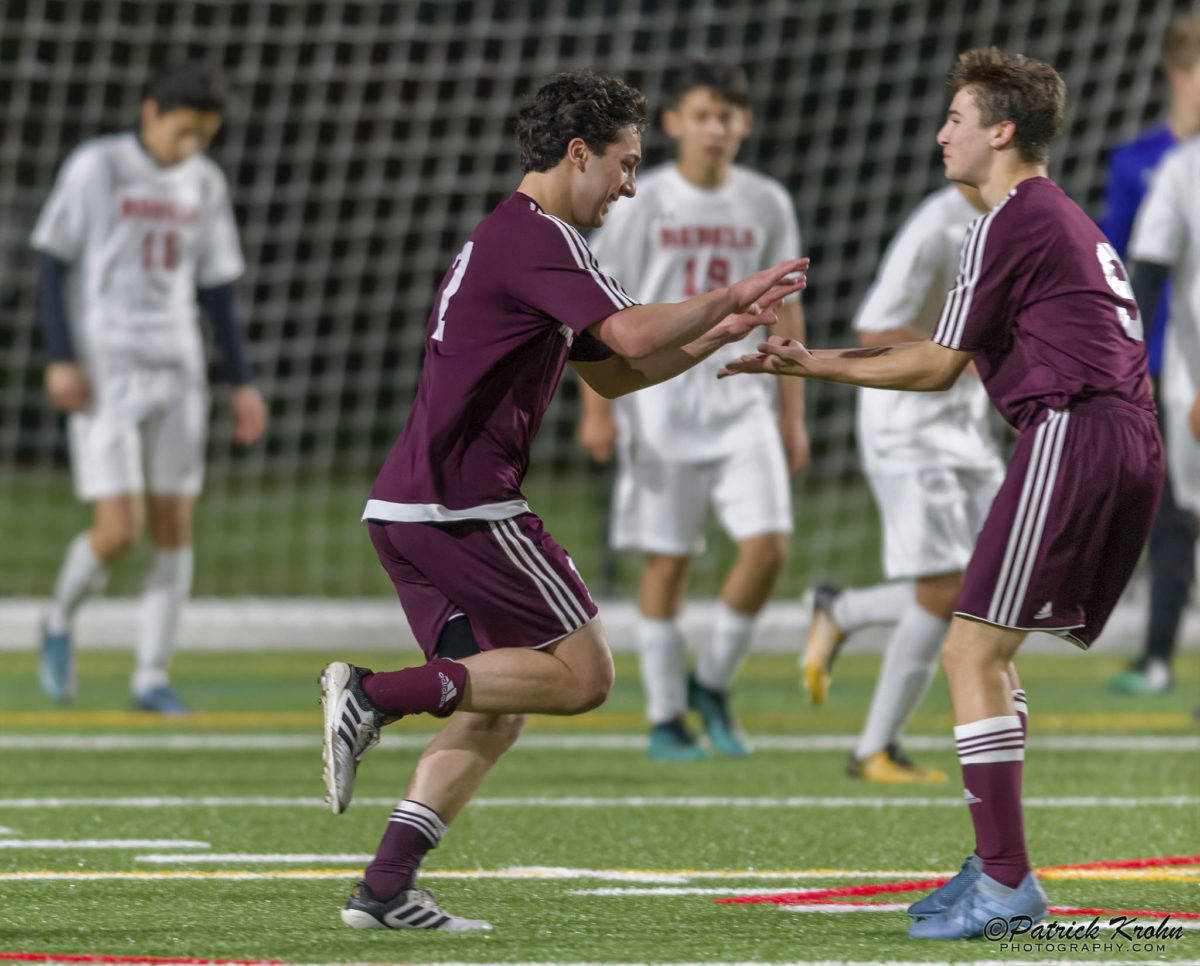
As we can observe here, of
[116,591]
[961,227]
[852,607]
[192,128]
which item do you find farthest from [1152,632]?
[116,591]

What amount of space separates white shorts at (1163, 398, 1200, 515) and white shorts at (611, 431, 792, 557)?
59.2 inches

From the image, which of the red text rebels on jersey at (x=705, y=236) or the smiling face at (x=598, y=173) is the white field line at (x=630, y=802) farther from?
the smiling face at (x=598, y=173)

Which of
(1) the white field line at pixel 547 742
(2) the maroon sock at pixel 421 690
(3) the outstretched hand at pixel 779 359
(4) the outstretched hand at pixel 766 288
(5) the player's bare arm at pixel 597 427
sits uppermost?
(4) the outstretched hand at pixel 766 288

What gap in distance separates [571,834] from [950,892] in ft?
4.68

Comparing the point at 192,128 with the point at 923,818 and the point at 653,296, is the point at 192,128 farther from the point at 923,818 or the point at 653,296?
the point at 923,818

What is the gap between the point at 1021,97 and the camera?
3949 millimetres

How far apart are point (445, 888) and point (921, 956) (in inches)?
45.7

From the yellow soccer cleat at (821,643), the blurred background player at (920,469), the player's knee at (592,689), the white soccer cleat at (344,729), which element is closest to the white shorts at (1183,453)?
the blurred background player at (920,469)

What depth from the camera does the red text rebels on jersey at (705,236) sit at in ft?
22.0

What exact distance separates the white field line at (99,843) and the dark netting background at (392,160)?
594 centimetres

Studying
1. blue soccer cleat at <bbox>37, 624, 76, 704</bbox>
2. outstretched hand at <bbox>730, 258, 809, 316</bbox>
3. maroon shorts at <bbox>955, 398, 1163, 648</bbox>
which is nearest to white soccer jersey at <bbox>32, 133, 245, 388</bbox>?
blue soccer cleat at <bbox>37, 624, 76, 704</bbox>

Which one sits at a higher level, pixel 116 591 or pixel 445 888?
pixel 445 888

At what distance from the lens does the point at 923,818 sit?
5.30 meters

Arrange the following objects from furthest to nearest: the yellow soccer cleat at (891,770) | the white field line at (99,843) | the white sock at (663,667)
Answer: the white sock at (663,667)
the yellow soccer cleat at (891,770)
the white field line at (99,843)
